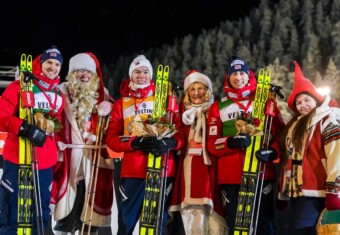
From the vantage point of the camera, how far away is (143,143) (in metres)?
4.34

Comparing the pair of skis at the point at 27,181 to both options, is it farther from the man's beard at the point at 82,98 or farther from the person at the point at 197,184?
the person at the point at 197,184

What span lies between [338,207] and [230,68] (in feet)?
4.69

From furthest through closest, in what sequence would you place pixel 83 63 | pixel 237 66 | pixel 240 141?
pixel 83 63, pixel 237 66, pixel 240 141

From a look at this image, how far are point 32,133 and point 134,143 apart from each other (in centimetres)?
77

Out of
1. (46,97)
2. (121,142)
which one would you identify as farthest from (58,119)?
(121,142)

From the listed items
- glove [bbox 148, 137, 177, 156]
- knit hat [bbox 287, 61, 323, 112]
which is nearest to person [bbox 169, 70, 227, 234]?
glove [bbox 148, 137, 177, 156]

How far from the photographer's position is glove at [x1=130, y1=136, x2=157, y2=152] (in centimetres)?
432

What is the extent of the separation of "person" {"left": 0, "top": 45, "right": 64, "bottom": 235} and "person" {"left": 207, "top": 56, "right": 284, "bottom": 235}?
1.26 meters

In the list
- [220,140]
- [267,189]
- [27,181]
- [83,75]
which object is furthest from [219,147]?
[27,181]

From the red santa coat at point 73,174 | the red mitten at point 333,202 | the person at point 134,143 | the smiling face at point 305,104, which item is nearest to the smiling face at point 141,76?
the person at point 134,143

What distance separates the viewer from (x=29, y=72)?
4.41 m

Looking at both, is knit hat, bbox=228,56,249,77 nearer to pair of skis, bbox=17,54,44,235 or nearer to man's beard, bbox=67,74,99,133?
man's beard, bbox=67,74,99,133

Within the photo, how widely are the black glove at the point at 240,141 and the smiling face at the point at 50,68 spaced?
1.51m

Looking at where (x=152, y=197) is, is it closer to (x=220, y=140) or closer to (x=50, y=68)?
(x=220, y=140)
